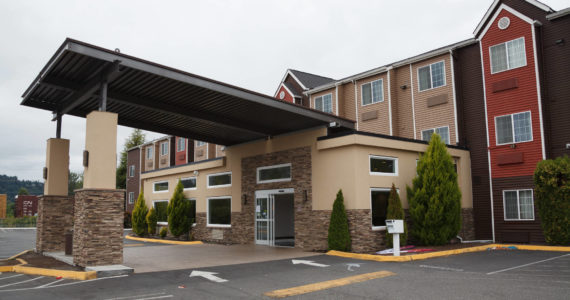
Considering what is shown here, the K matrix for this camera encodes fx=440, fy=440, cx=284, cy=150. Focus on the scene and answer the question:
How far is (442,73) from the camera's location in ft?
65.1

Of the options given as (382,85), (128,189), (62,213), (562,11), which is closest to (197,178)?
(62,213)

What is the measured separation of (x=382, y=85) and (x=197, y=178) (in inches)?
425

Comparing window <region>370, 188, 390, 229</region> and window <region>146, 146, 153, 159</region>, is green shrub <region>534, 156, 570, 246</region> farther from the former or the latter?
window <region>146, 146, 153, 159</region>

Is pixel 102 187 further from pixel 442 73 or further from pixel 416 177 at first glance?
pixel 442 73

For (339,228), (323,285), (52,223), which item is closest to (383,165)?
(339,228)

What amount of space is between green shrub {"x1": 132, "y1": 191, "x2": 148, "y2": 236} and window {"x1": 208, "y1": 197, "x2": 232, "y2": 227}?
6889mm

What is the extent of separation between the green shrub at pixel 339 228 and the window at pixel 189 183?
1079cm

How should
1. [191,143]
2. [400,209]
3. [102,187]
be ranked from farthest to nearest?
1. [191,143]
2. [400,209]
3. [102,187]

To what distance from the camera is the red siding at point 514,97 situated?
17047 millimetres

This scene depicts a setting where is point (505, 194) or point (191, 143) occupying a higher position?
point (191, 143)

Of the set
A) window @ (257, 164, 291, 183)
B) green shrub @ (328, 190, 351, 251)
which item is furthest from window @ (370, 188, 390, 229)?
window @ (257, 164, 291, 183)

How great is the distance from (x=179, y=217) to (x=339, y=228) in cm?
1122

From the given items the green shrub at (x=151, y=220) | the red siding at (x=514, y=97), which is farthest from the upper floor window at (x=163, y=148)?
the red siding at (x=514, y=97)

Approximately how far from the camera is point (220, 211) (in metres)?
21.7
